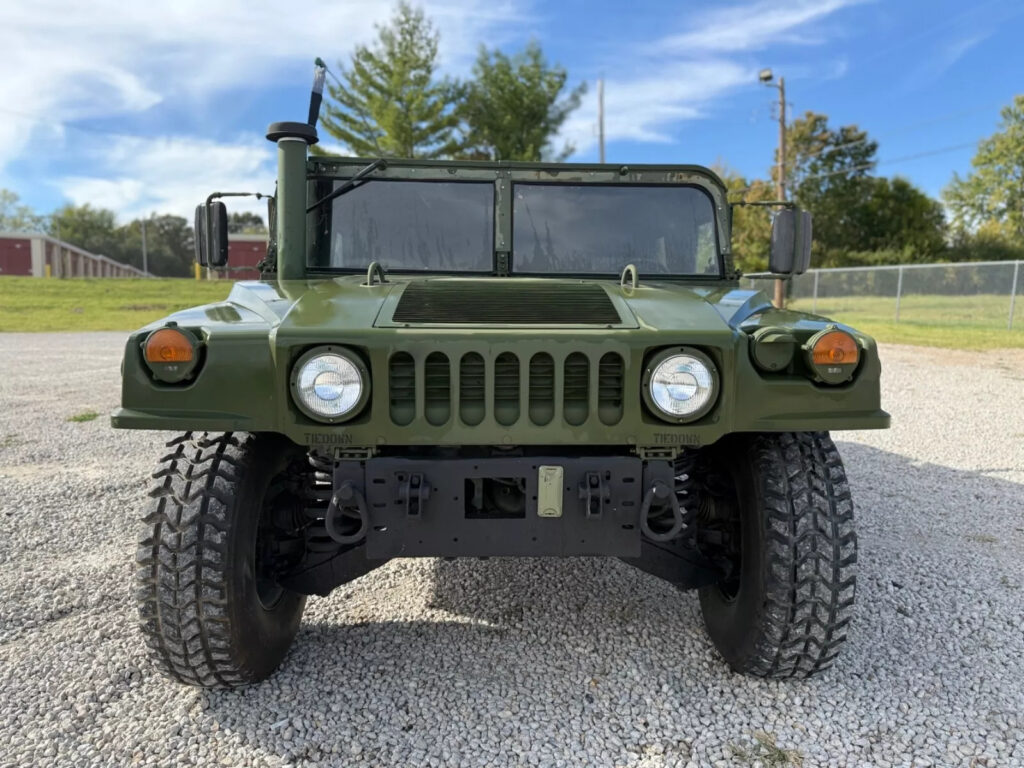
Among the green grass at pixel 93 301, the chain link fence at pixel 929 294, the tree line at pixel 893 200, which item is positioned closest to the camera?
the chain link fence at pixel 929 294

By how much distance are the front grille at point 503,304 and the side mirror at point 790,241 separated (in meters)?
1.39

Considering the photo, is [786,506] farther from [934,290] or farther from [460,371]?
[934,290]

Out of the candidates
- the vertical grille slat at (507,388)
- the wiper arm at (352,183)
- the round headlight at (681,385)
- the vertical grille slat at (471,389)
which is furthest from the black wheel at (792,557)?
the wiper arm at (352,183)

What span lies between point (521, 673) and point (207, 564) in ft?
3.76

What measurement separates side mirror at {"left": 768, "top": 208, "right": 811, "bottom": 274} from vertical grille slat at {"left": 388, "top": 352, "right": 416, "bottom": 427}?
2267 mm

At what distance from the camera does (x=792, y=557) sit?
240 cm

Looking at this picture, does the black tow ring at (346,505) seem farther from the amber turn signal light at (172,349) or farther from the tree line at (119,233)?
the tree line at (119,233)

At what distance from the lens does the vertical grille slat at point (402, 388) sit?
7.38 feet

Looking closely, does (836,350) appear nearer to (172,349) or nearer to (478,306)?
(478,306)

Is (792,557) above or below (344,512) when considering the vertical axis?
below

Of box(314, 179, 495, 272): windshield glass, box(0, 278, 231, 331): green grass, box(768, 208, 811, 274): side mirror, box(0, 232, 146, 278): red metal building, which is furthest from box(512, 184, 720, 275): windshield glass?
box(0, 232, 146, 278): red metal building

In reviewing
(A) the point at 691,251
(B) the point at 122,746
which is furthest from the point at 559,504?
(A) the point at 691,251

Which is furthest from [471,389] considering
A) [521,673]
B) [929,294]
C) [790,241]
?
[929,294]

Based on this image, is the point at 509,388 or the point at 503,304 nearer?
the point at 509,388
